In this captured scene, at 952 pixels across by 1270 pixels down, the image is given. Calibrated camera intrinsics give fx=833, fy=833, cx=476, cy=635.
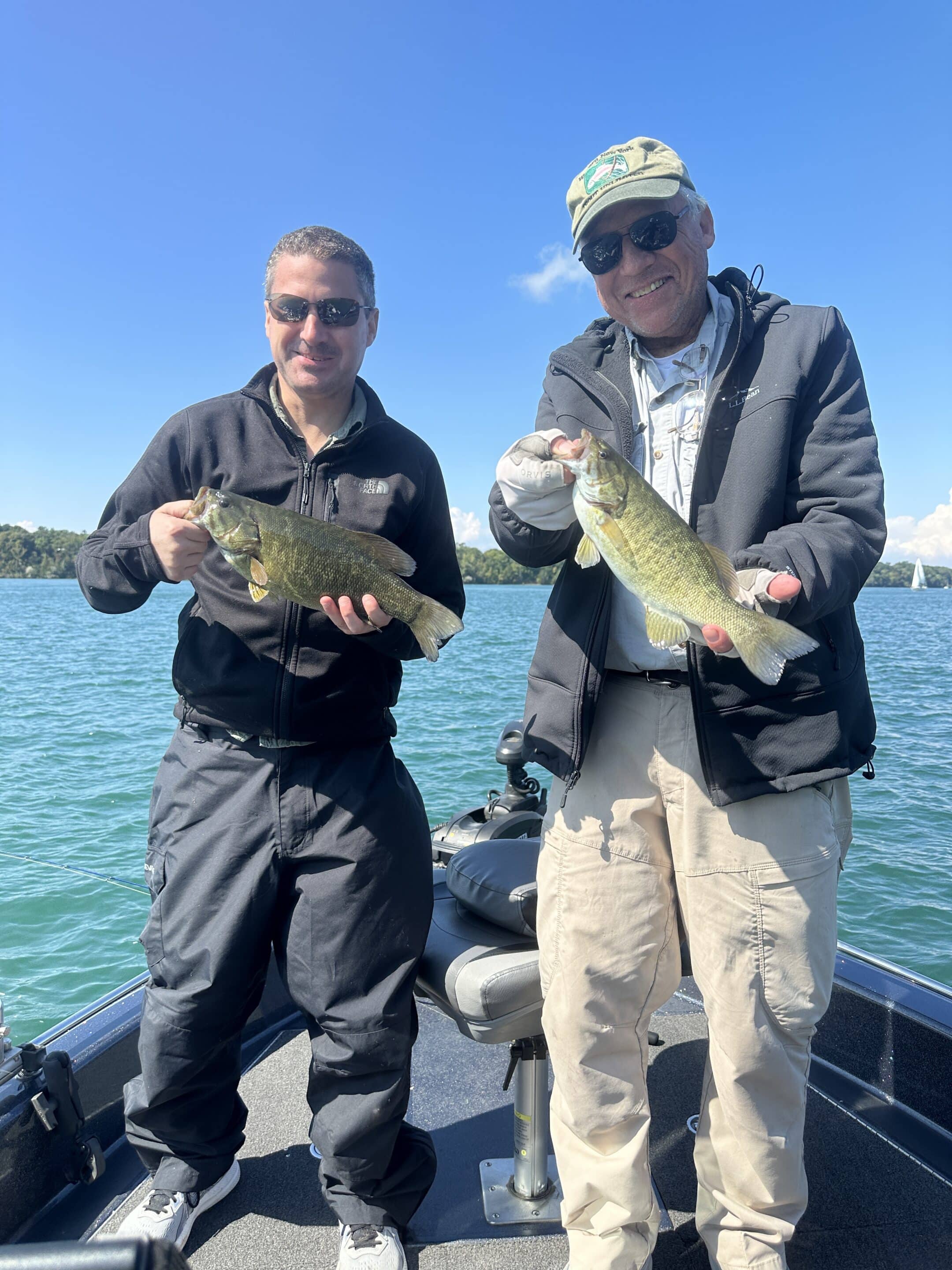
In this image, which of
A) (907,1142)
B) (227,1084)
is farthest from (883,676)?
(227,1084)

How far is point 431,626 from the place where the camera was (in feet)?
9.22

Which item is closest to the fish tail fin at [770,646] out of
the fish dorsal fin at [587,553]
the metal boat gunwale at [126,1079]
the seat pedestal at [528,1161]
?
the fish dorsal fin at [587,553]

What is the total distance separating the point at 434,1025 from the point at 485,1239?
5.04 ft

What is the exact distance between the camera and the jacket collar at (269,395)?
298cm

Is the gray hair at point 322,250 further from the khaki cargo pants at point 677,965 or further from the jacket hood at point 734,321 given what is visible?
the khaki cargo pants at point 677,965

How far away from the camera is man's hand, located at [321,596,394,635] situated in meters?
2.62

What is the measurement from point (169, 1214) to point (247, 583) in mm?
2183

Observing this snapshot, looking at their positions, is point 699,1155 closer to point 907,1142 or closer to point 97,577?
point 907,1142

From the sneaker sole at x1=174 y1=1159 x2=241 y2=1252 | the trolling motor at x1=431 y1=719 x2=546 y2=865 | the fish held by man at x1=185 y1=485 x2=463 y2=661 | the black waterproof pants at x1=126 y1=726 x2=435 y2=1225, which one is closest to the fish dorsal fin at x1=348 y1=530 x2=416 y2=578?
the fish held by man at x1=185 y1=485 x2=463 y2=661

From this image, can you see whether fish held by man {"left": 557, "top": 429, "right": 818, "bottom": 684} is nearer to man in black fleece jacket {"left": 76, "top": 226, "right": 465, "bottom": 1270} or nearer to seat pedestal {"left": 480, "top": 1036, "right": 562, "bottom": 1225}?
man in black fleece jacket {"left": 76, "top": 226, "right": 465, "bottom": 1270}

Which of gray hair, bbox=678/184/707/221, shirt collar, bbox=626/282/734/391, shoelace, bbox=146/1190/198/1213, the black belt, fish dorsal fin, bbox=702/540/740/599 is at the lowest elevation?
shoelace, bbox=146/1190/198/1213

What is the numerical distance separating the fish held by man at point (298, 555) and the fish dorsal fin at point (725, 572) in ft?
2.93

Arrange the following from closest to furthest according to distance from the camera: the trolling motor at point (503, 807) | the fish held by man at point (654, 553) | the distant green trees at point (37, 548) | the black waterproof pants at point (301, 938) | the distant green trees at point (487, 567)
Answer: the fish held by man at point (654, 553) → the black waterproof pants at point (301, 938) → the trolling motor at point (503, 807) → the distant green trees at point (487, 567) → the distant green trees at point (37, 548)

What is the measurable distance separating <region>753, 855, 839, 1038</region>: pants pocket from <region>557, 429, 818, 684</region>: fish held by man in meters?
0.61
